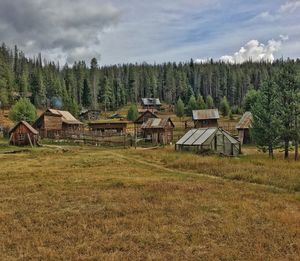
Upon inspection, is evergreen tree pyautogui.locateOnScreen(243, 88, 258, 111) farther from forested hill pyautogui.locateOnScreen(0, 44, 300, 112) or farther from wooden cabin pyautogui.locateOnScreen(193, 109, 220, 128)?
forested hill pyautogui.locateOnScreen(0, 44, 300, 112)

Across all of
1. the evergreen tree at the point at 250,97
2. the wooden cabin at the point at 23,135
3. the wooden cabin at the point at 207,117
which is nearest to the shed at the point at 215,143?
the wooden cabin at the point at 23,135

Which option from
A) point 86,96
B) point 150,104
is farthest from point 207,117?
point 86,96

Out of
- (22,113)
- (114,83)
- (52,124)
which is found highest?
(114,83)

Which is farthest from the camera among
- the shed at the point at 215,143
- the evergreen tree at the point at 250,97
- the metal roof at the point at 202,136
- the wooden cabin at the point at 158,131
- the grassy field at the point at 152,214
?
the evergreen tree at the point at 250,97

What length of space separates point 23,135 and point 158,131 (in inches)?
956

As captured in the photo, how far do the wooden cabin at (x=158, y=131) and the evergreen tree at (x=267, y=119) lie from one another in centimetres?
2567

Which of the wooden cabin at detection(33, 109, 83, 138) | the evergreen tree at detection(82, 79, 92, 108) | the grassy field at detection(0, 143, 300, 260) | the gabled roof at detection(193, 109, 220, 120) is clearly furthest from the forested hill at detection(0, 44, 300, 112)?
the grassy field at detection(0, 143, 300, 260)

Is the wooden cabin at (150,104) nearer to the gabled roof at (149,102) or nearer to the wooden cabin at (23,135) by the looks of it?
the gabled roof at (149,102)

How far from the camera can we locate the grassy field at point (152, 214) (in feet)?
41.3

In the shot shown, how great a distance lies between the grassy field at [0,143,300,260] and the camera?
12.6 meters

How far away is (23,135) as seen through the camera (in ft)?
195

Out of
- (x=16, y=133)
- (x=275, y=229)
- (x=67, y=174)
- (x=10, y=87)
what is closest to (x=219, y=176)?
(x=67, y=174)

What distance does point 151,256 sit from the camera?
39.2 feet

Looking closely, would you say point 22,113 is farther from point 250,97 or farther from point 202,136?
point 250,97
